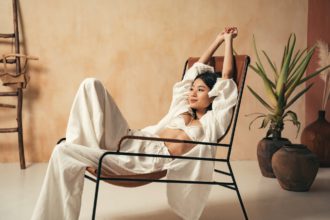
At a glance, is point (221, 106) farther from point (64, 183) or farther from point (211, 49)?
point (64, 183)

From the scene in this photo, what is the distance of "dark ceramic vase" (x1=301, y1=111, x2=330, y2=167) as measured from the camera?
4.11 meters

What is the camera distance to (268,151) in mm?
3734

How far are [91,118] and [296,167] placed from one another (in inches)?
65.1

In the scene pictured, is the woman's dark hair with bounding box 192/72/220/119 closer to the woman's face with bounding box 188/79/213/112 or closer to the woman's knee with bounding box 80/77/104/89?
the woman's face with bounding box 188/79/213/112

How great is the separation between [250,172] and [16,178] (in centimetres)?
209

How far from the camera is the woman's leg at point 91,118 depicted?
7.53 feet

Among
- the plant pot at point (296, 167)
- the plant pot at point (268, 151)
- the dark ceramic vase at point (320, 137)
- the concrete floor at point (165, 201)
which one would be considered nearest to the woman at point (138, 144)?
the concrete floor at point (165, 201)

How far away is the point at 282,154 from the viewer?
3246mm

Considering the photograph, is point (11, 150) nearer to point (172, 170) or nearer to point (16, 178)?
Result: point (16, 178)

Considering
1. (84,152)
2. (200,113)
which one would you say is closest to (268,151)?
(200,113)

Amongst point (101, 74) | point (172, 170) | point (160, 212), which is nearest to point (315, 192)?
point (160, 212)

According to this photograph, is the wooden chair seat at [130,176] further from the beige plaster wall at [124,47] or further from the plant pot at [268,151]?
the beige plaster wall at [124,47]

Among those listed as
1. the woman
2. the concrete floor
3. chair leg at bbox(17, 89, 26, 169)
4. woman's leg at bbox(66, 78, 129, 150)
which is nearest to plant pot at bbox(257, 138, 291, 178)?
the concrete floor

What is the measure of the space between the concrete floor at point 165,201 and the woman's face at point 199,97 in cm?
68
